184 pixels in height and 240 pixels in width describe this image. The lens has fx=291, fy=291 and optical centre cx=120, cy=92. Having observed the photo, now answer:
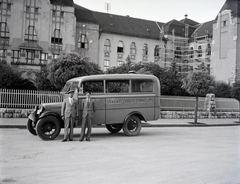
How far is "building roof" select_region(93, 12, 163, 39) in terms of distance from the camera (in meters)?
57.0

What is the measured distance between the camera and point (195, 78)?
22953mm

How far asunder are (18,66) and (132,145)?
36.2 meters

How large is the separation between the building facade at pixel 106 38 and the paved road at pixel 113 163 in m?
26.8

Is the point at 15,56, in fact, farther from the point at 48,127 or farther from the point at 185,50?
the point at 48,127

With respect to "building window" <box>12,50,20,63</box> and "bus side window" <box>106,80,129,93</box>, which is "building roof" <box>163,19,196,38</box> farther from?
"bus side window" <box>106,80,129,93</box>

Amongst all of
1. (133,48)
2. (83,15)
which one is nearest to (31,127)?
(83,15)

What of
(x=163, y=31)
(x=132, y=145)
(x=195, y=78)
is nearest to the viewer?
(x=132, y=145)

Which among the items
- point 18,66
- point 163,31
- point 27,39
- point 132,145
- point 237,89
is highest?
point 163,31

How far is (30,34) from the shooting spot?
44.2 m

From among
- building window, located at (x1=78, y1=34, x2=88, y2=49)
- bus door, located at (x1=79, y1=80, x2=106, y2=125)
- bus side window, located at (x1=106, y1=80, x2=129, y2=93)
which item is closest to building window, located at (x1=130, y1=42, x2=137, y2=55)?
building window, located at (x1=78, y1=34, x2=88, y2=49)

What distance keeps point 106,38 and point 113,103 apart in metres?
44.8

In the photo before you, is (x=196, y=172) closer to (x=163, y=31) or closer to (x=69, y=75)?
(x=69, y=75)

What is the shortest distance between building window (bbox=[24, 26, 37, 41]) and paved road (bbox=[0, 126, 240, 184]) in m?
36.2

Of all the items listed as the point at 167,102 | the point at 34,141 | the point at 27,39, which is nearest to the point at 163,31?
the point at 27,39
